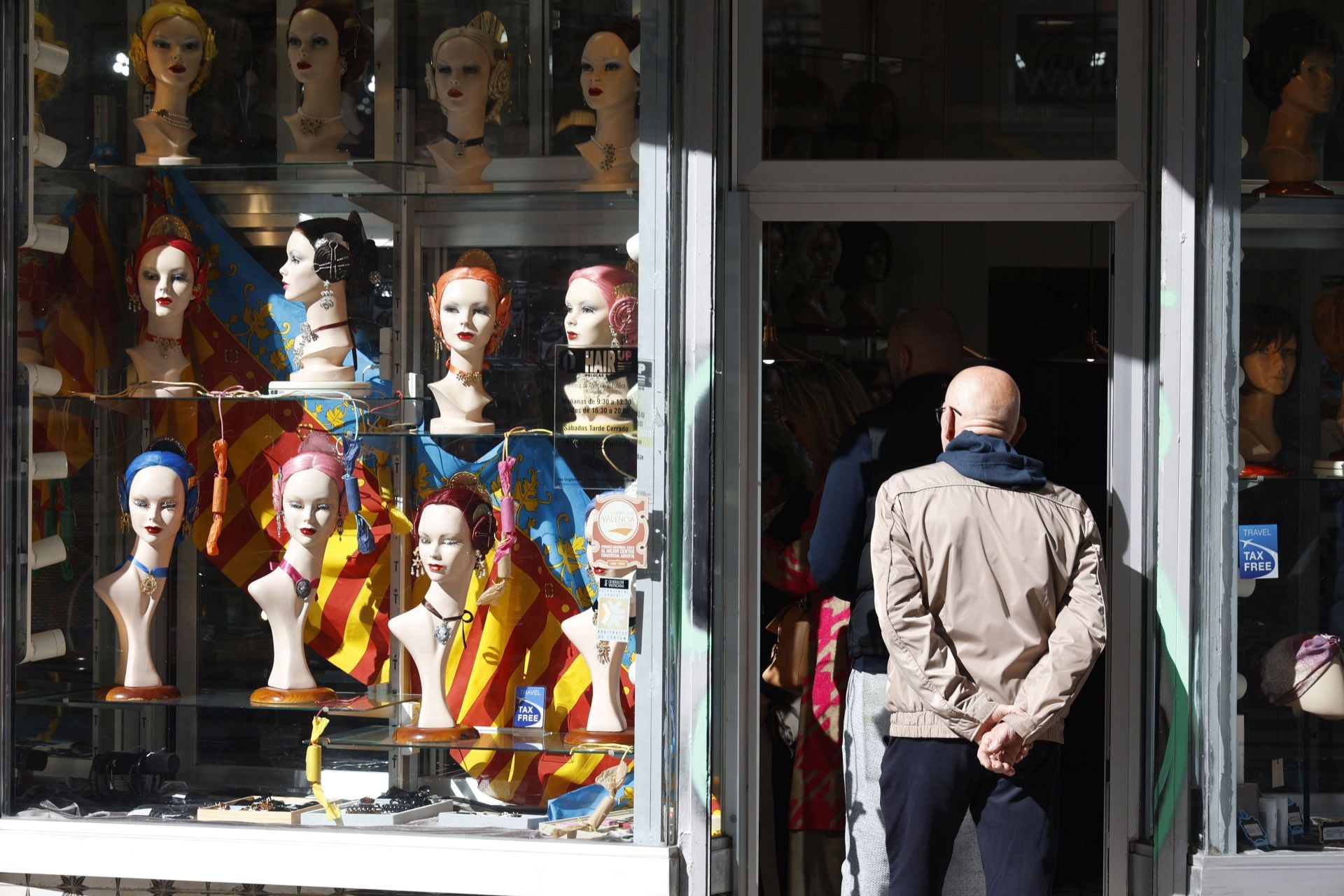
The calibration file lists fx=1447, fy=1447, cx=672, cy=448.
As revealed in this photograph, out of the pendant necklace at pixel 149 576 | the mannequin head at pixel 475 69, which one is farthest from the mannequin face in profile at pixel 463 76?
the pendant necklace at pixel 149 576

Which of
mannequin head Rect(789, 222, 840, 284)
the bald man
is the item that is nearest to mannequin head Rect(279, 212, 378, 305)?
mannequin head Rect(789, 222, 840, 284)

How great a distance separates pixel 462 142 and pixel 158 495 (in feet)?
4.26

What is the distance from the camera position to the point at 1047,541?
324 cm

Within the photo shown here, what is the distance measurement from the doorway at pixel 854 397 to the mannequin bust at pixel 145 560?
5.43 ft

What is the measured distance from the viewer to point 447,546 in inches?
154

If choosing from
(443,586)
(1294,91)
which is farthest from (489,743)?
(1294,91)

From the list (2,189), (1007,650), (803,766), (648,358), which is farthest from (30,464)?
(1007,650)

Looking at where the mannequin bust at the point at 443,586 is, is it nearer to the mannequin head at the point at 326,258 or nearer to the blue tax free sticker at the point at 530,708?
the blue tax free sticker at the point at 530,708

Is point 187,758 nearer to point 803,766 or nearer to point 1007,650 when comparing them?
point 803,766

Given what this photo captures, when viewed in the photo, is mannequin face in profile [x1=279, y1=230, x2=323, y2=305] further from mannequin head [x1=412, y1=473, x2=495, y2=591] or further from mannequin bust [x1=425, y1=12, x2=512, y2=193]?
mannequin head [x1=412, y1=473, x2=495, y2=591]

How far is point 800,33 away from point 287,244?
1562 millimetres

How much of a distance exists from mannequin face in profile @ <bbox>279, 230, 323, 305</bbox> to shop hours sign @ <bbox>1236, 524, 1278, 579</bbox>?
A: 8.34 feet

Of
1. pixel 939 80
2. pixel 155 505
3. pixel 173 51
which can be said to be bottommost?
pixel 155 505

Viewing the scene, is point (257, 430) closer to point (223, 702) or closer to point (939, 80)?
point (223, 702)
